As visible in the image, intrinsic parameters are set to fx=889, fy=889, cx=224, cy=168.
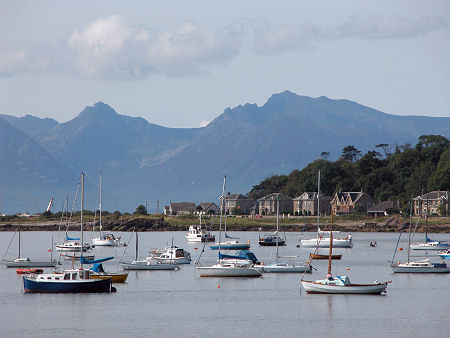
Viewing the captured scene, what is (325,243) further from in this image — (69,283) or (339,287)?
(69,283)

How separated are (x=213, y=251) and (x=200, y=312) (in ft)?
190

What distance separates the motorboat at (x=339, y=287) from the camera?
63.0 m

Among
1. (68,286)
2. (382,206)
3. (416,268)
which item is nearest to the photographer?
(68,286)

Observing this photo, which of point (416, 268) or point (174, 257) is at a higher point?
point (174, 257)

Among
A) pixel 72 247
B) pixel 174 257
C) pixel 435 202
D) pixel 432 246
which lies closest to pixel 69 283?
pixel 174 257

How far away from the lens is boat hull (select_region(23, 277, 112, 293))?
6325cm

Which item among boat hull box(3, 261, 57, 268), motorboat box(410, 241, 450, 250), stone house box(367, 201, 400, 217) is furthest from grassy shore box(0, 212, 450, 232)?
boat hull box(3, 261, 57, 268)

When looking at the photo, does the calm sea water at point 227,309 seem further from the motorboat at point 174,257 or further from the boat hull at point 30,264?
the boat hull at point 30,264

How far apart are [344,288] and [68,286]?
64.4 feet

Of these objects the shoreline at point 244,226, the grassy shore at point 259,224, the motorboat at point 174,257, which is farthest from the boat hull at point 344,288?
the shoreline at point 244,226

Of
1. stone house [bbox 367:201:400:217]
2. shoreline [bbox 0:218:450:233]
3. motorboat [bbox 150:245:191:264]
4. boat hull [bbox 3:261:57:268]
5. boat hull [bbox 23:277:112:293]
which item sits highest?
stone house [bbox 367:201:400:217]

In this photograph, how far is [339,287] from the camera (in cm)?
6300

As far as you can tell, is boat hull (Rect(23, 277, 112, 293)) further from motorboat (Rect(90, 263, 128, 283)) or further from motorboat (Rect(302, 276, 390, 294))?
motorboat (Rect(302, 276, 390, 294))

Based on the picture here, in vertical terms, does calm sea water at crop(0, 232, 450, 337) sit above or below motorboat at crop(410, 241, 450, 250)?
below
